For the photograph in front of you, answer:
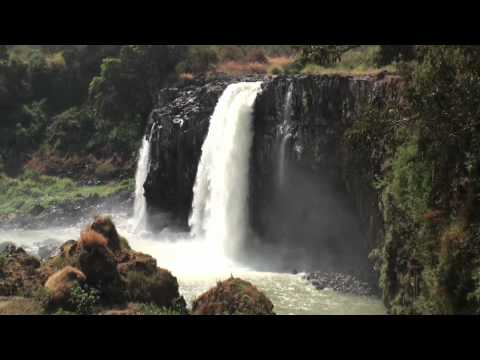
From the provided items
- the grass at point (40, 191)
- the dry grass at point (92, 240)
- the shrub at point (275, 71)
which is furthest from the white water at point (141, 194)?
the dry grass at point (92, 240)

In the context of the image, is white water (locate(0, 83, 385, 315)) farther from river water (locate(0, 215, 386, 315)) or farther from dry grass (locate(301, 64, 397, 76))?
dry grass (locate(301, 64, 397, 76))

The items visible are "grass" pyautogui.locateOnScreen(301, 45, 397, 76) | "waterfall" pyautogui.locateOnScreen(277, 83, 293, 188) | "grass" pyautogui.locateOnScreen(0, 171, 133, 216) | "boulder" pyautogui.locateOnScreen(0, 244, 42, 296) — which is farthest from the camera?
"grass" pyautogui.locateOnScreen(0, 171, 133, 216)

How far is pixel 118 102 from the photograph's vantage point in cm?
4409

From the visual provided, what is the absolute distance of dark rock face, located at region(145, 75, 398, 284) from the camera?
2028 centimetres

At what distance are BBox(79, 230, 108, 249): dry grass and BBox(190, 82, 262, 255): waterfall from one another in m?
11.2

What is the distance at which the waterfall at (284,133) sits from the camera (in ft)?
77.6

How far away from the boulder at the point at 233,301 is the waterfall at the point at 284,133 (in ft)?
38.9

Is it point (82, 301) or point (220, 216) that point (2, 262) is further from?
point (220, 216)

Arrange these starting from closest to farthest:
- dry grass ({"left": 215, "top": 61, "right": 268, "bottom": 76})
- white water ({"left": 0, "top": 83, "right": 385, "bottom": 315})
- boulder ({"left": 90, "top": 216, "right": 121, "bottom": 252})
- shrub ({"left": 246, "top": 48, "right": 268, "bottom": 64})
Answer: boulder ({"left": 90, "top": 216, "right": 121, "bottom": 252})
white water ({"left": 0, "top": 83, "right": 385, "bottom": 315})
dry grass ({"left": 215, "top": 61, "right": 268, "bottom": 76})
shrub ({"left": 246, "top": 48, "right": 268, "bottom": 64})

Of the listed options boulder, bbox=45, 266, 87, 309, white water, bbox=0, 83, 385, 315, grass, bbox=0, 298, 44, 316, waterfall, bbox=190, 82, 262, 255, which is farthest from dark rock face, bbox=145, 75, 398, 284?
grass, bbox=0, 298, 44, 316

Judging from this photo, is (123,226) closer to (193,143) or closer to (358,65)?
(193,143)

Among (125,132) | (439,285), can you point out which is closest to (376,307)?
(439,285)

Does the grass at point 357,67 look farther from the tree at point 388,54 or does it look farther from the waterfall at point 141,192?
the waterfall at point 141,192

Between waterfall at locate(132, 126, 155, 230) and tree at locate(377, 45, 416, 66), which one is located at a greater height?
tree at locate(377, 45, 416, 66)
